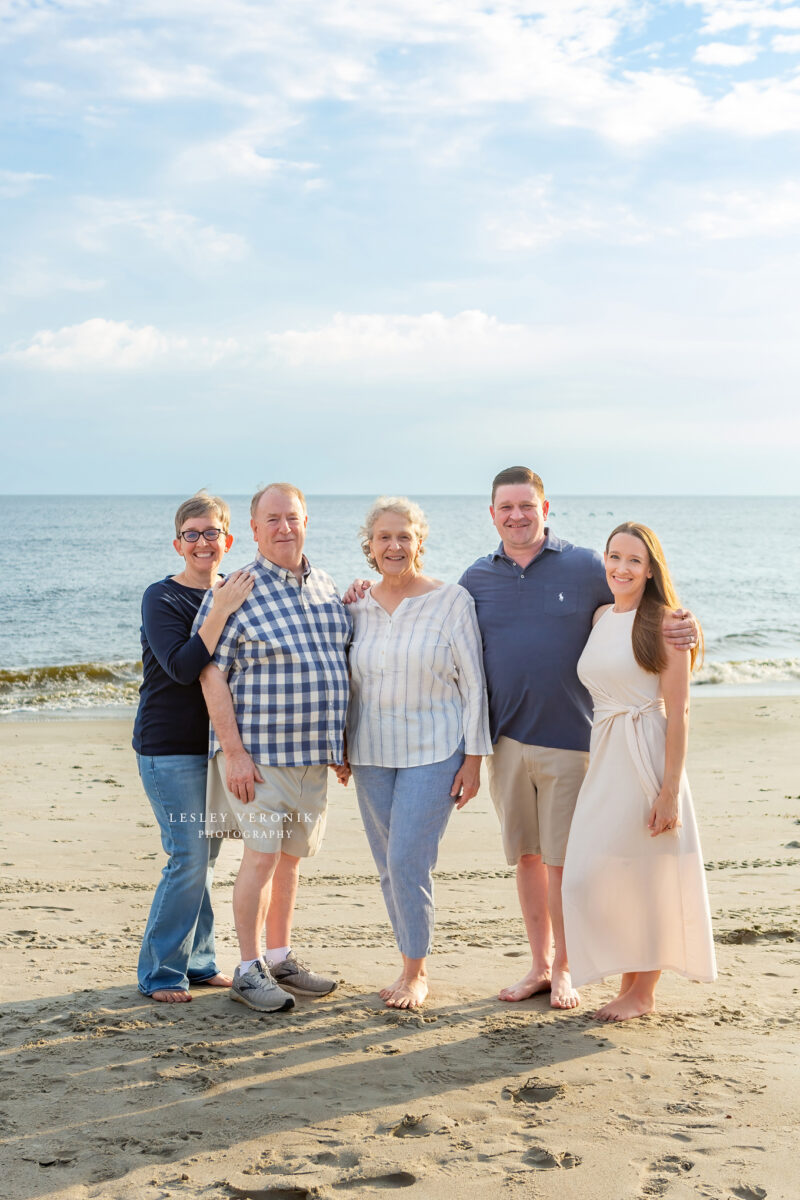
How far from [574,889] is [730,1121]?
3.41 feet

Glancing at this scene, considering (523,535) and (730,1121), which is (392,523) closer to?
(523,535)

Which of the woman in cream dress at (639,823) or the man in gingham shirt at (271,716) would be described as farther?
the man in gingham shirt at (271,716)

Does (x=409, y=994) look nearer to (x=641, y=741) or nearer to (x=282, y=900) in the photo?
(x=282, y=900)

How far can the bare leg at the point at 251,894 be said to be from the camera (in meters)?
4.18

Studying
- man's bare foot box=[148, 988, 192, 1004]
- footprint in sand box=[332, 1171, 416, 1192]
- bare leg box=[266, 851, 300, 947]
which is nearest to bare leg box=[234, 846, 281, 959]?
bare leg box=[266, 851, 300, 947]

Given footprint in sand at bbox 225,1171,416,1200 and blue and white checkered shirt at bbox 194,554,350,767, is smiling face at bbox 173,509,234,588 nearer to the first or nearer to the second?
blue and white checkered shirt at bbox 194,554,350,767

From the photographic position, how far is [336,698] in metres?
4.20

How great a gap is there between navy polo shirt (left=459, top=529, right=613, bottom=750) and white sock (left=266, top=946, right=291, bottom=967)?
1349 millimetres

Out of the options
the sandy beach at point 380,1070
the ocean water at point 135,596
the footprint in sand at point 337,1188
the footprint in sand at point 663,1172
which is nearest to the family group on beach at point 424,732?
the sandy beach at point 380,1070

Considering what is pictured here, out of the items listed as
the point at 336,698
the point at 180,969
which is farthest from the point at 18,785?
the point at 336,698

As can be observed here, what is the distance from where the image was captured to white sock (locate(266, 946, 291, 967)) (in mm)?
4449

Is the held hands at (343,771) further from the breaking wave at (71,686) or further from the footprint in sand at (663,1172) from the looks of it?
the breaking wave at (71,686)

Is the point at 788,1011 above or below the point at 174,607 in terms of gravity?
below

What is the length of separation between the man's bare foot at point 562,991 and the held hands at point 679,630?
151 cm
